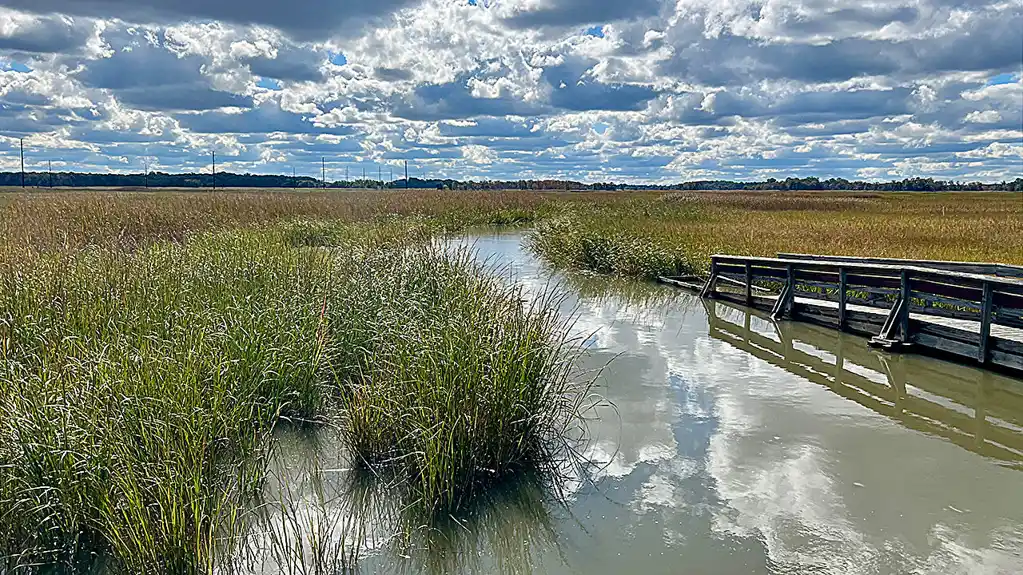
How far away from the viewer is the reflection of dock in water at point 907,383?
676cm

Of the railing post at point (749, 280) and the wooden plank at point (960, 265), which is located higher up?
the wooden plank at point (960, 265)

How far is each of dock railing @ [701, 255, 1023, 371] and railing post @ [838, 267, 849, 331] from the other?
0.04 feet

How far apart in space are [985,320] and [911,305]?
1.47 meters

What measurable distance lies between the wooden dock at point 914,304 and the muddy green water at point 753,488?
0.34m

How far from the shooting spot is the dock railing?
824cm

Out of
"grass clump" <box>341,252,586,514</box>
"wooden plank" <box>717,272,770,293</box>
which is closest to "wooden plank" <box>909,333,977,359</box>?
"wooden plank" <box>717,272,770,293</box>

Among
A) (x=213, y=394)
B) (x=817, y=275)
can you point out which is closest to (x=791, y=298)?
(x=817, y=275)

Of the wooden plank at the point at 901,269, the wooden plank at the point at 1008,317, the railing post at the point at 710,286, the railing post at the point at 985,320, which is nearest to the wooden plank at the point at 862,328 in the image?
the wooden plank at the point at 901,269

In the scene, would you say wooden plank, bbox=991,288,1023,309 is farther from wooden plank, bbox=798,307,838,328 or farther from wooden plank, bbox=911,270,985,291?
wooden plank, bbox=798,307,838,328

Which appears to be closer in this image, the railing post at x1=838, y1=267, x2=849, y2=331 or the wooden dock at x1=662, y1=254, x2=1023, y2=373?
the wooden dock at x1=662, y1=254, x2=1023, y2=373

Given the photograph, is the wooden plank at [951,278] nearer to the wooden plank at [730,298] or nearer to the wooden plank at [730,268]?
the wooden plank at [730,298]

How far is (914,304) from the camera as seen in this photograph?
1020cm

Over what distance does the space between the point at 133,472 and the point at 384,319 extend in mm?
3403

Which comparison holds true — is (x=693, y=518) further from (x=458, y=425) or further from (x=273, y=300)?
(x=273, y=300)
